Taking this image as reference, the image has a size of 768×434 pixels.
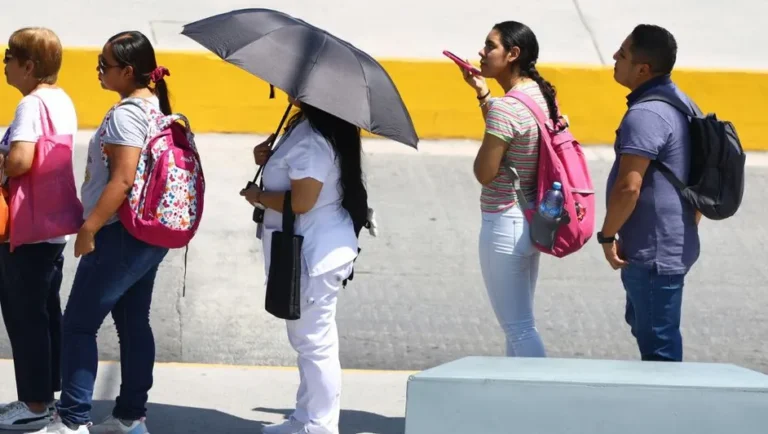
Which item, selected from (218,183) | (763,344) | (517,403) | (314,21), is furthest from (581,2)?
(517,403)

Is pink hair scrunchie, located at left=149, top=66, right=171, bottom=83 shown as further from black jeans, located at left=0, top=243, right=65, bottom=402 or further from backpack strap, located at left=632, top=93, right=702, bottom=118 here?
backpack strap, located at left=632, top=93, right=702, bottom=118

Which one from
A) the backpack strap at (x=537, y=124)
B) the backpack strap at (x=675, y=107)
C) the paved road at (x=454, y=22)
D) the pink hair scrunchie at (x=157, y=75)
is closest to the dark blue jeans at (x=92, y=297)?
the pink hair scrunchie at (x=157, y=75)

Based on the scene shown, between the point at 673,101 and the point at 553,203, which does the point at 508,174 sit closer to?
the point at 553,203

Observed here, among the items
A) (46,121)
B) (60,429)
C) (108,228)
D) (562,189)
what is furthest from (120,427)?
(562,189)

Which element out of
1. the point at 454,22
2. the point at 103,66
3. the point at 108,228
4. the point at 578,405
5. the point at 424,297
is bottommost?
the point at 424,297

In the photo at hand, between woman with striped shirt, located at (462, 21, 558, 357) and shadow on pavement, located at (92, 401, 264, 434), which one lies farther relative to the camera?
shadow on pavement, located at (92, 401, 264, 434)

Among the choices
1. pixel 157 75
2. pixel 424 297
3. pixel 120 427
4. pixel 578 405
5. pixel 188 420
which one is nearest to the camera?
pixel 578 405

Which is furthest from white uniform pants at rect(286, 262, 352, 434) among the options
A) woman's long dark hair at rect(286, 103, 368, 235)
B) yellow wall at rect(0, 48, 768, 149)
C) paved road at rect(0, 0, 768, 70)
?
paved road at rect(0, 0, 768, 70)

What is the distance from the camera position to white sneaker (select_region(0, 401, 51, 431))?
15.7 ft

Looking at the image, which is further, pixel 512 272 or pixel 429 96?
pixel 429 96

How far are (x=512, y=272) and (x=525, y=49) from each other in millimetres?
838

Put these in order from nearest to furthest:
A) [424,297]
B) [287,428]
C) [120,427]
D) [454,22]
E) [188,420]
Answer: [120,427], [287,428], [188,420], [424,297], [454,22]

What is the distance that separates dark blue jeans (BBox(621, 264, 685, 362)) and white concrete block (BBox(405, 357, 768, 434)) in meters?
0.88

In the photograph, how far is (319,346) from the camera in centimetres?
456
